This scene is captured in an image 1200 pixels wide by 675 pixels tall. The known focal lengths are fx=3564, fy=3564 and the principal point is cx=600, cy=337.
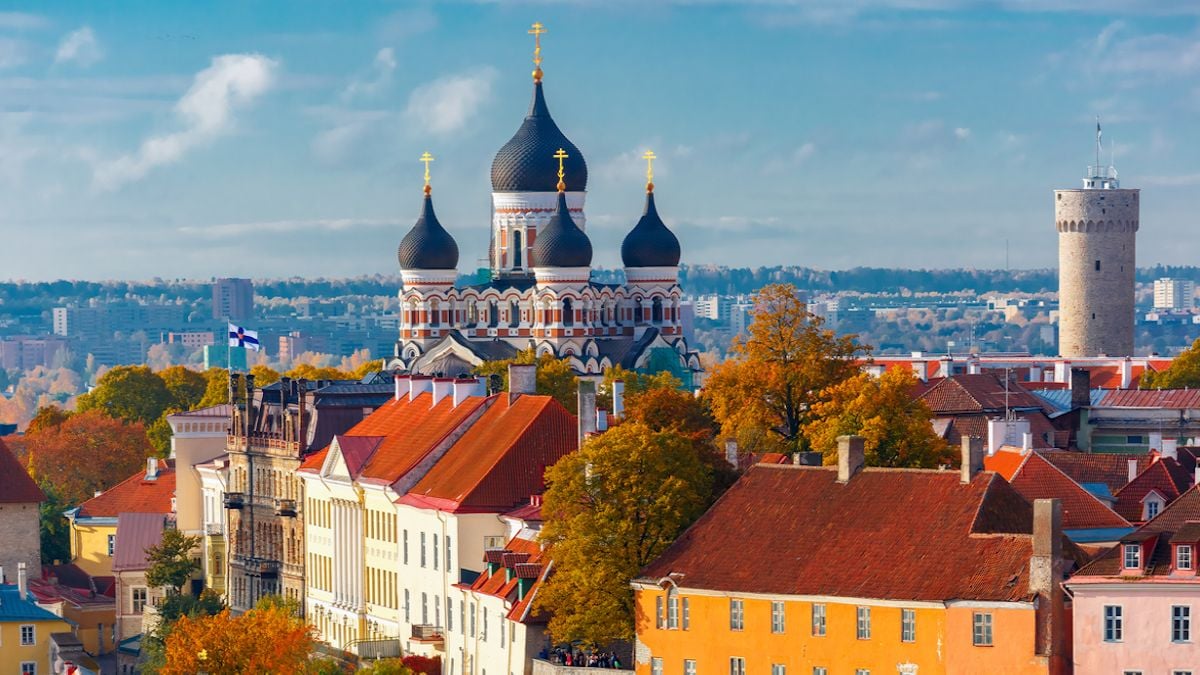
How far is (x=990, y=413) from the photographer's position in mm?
119250

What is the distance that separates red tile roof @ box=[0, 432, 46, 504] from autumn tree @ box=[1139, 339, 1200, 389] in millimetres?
45515

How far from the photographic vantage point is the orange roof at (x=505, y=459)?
92.9 metres

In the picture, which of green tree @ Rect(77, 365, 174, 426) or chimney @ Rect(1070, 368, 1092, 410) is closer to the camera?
chimney @ Rect(1070, 368, 1092, 410)

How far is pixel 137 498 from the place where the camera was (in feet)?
458

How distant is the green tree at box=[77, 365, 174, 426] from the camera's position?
18675 cm

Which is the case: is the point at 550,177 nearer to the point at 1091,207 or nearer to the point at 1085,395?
the point at 1091,207

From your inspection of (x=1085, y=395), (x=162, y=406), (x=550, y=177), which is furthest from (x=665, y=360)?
(x=1085, y=395)

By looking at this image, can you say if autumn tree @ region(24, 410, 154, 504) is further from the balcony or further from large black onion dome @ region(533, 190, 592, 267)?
the balcony

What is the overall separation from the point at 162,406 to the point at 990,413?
253 feet

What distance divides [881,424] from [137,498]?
5653 cm

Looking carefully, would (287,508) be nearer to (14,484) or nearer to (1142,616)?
(14,484)

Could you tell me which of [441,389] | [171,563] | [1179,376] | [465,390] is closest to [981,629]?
[465,390]

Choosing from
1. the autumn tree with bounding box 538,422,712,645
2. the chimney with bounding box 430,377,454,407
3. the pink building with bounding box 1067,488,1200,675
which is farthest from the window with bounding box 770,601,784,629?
the chimney with bounding box 430,377,454,407

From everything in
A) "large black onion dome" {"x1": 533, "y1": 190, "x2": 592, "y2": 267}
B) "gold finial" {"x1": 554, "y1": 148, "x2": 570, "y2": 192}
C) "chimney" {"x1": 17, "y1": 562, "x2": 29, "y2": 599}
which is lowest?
"chimney" {"x1": 17, "y1": 562, "x2": 29, "y2": 599}
